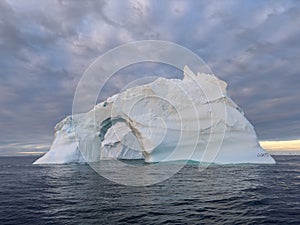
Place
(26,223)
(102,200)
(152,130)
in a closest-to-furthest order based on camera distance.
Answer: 1. (26,223)
2. (102,200)
3. (152,130)

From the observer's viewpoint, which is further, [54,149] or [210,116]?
[54,149]

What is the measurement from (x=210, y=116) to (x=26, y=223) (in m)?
28.5

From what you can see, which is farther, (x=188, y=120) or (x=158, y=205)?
(x=188, y=120)

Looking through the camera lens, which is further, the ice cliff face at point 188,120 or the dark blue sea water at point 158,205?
the ice cliff face at point 188,120

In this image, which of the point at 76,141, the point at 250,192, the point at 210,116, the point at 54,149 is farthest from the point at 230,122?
the point at 54,149

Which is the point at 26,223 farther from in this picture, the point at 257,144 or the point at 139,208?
the point at 257,144

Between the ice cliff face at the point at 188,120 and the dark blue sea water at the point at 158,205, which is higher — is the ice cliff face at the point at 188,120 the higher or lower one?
the higher one

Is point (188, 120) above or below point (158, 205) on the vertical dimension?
above

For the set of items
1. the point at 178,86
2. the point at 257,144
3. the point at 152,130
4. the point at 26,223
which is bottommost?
the point at 26,223

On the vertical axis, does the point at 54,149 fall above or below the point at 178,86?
below

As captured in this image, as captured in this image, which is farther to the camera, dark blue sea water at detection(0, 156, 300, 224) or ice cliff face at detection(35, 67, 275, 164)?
ice cliff face at detection(35, 67, 275, 164)

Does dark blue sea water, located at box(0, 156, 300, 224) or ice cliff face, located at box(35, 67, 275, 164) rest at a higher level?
ice cliff face, located at box(35, 67, 275, 164)

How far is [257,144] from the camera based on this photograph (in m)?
35.5

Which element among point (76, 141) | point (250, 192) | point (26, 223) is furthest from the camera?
point (76, 141)
